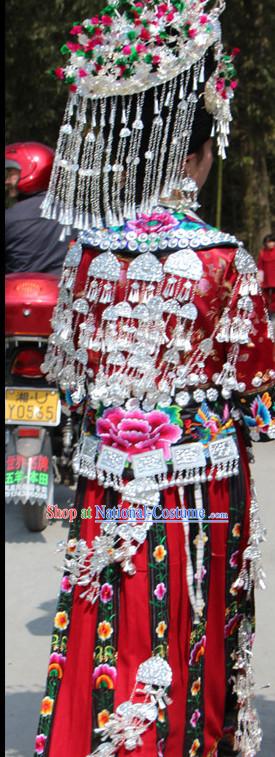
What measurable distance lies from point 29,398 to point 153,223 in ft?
9.02

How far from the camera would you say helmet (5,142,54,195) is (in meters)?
6.06

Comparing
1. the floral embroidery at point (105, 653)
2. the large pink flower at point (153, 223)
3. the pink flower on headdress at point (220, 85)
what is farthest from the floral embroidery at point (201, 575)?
the pink flower on headdress at point (220, 85)

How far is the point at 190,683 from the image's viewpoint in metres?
2.65

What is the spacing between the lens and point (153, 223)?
2.64 m

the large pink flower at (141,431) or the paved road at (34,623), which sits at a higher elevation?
the large pink flower at (141,431)

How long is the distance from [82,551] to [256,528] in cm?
45

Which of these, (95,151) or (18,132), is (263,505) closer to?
(95,151)

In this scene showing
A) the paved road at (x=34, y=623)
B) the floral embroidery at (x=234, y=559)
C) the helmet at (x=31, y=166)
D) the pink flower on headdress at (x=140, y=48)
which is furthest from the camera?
the helmet at (x=31, y=166)

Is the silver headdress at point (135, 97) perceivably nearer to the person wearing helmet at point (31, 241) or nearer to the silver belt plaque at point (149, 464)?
the silver belt plaque at point (149, 464)

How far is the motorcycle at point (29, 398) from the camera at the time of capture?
5188 millimetres

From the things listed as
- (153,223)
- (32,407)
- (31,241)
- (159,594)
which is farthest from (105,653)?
(31,241)

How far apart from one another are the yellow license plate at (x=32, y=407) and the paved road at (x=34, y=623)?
0.60 meters

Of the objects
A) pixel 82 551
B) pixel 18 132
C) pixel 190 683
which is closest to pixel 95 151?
pixel 82 551

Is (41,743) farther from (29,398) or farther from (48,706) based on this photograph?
(29,398)
